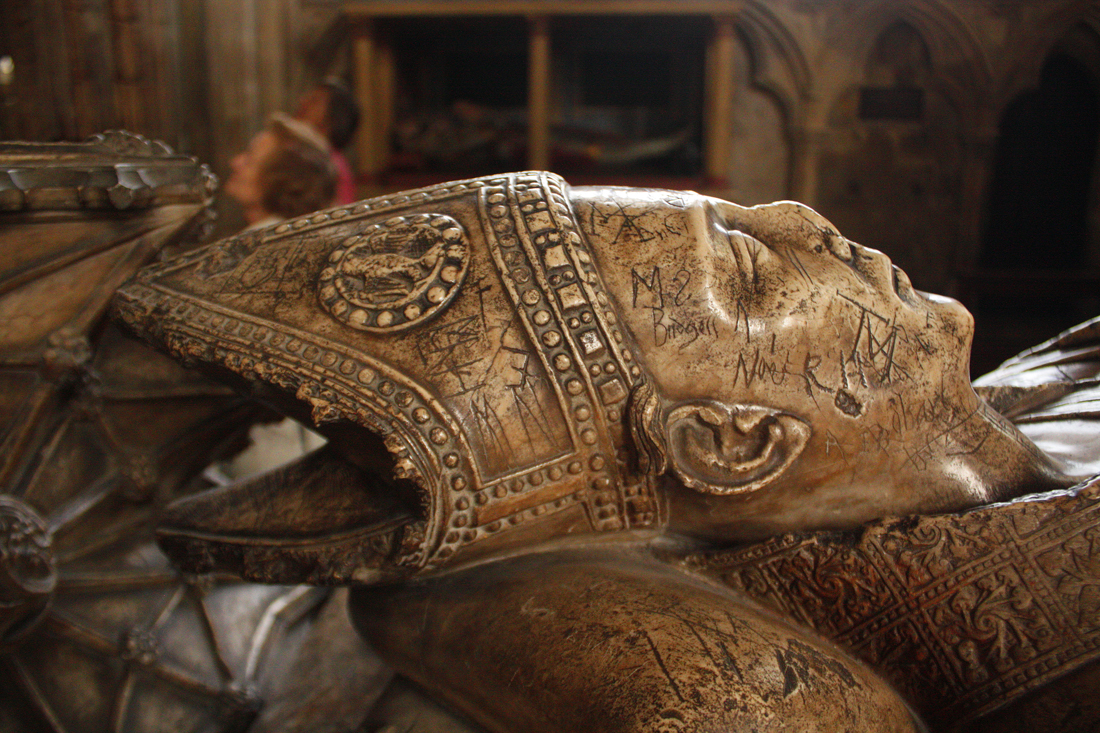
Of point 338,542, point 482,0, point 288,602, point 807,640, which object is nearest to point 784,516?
point 807,640

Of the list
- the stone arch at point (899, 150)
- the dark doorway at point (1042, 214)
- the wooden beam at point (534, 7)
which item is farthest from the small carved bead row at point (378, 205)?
the stone arch at point (899, 150)

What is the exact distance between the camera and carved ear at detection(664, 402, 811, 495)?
A: 1.22 metres

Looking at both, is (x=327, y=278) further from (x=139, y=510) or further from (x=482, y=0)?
(x=482, y=0)

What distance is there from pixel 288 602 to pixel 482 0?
4.87 metres

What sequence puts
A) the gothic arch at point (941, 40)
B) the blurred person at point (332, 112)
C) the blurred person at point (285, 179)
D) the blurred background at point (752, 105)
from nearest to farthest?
1. the blurred person at point (285, 179)
2. the blurred person at point (332, 112)
3. the blurred background at point (752, 105)
4. the gothic arch at point (941, 40)

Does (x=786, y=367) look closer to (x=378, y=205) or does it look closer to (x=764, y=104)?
(x=378, y=205)

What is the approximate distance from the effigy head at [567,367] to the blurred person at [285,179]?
202 centimetres

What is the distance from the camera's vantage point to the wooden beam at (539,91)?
227 inches

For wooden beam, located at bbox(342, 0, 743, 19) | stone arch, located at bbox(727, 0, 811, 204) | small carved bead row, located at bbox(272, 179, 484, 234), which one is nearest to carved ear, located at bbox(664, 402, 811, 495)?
small carved bead row, located at bbox(272, 179, 484, 234)

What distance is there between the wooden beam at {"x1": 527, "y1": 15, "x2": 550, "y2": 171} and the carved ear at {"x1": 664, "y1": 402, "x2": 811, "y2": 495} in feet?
15.6

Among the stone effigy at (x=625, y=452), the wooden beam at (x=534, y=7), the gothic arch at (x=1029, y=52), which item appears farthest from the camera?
the wooden beam at (x=534, y=7)

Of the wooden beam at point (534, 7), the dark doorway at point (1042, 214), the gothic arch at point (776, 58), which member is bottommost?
the dark doorway at point (1042, 214)

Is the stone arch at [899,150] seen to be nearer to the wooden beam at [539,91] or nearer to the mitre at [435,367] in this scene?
the wooden beam at [539,91]

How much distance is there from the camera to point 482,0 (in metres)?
5.71
